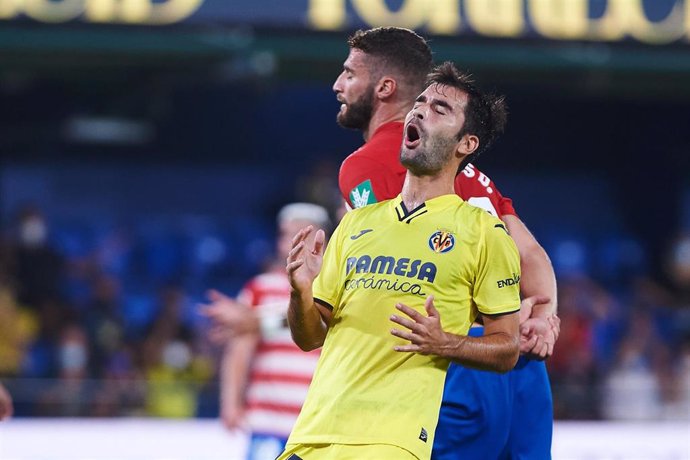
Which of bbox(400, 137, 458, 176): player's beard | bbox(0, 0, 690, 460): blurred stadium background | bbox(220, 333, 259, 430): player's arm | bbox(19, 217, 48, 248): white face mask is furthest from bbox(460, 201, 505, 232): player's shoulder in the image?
Answer: bbox(19, 217, 48, 248): white face mask

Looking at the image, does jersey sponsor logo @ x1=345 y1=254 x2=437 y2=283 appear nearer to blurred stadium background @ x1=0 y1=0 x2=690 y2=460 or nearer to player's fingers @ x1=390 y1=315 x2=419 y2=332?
player's fingers @ x1=390 y1=315 x2=419 y2=332

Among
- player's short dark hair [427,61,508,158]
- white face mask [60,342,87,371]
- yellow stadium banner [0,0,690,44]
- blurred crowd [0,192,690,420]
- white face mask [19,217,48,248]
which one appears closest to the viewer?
player's short dark hair [427,61,508,158]

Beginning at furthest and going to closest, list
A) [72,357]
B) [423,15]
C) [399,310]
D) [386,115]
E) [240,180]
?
1. [240,180]
2. [72,357]
3. [423,15]
4. [386,115]
5. [399,310]

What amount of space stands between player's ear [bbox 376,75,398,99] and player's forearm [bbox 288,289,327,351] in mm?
954

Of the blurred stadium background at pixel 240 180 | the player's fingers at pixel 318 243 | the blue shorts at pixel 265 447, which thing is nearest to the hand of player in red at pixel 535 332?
the player's fingers at pixel 318 243

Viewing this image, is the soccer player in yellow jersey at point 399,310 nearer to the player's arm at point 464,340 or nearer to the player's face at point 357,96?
the player's arm at point 464,340

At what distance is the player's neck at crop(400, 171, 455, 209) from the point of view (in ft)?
12.8

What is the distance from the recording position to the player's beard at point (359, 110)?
4.52 metres

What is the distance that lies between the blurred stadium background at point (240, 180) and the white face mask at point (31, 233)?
3 cm

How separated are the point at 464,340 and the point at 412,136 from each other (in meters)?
0.62

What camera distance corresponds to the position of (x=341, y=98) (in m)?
4.52

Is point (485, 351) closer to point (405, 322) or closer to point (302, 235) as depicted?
point (405, 322)

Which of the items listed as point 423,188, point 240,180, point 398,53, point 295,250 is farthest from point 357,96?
point 240,180

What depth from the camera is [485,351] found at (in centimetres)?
368
